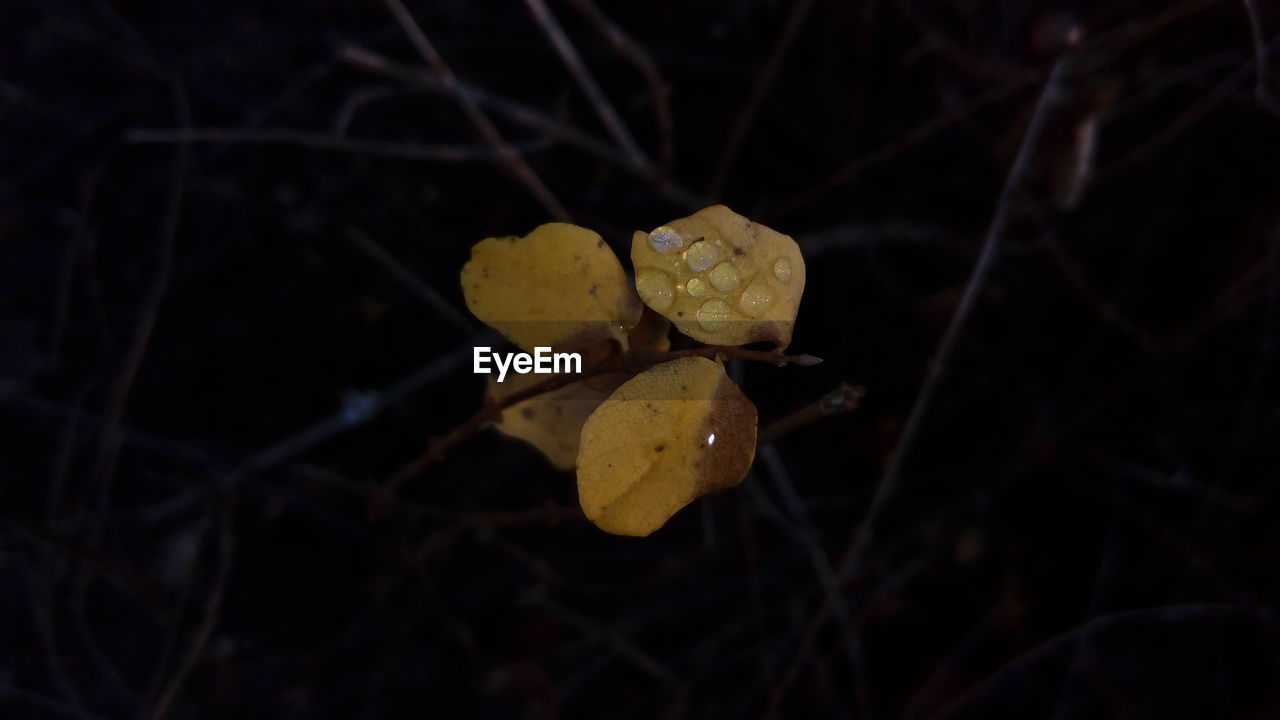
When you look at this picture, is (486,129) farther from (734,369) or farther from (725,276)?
(725,276)

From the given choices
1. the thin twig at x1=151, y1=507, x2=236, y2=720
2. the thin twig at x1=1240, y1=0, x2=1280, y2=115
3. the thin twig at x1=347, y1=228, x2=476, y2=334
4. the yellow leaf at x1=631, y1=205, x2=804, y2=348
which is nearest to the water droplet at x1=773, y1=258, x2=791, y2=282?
the yellow leaf at x1=631, y1=205, x2=804, y2=348

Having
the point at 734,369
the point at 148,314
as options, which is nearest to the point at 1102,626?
the point at 734,369

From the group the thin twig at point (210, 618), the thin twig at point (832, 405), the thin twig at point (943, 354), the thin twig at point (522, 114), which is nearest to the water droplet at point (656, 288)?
the thin twig at point (832, 405)

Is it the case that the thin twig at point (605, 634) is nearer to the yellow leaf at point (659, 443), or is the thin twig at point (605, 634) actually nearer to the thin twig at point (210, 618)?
the thin twig at point (210, 618)

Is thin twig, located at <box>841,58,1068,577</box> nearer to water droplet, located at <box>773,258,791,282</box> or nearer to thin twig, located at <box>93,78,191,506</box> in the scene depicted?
water droplet, located at <box>773,258,791,282</box>

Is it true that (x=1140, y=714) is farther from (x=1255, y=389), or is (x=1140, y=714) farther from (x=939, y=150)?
(x=939, y=150)

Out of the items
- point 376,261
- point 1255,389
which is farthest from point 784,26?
point 1255,389
